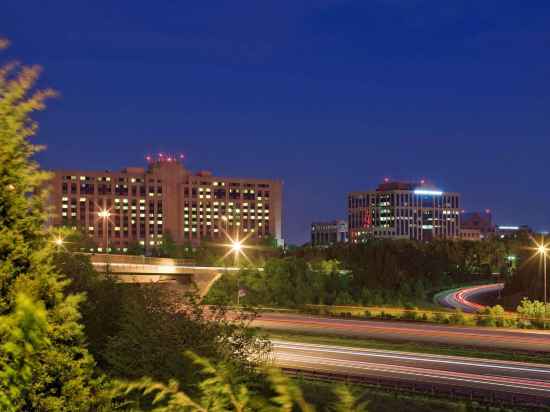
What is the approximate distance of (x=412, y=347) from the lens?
139 feet

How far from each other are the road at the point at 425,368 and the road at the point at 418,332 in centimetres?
486

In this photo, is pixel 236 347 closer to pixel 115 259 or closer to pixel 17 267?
pixel 17 267

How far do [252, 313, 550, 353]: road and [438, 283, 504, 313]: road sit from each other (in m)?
18.9

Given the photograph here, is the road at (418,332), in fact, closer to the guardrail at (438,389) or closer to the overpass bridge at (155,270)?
the overpass bridge at (155,270)

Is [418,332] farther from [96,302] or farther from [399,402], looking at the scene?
[96,302]

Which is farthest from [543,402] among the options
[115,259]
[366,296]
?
[366,296]

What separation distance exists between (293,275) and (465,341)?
39.8m

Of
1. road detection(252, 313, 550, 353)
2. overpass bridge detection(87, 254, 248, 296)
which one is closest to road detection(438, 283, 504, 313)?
road detection(252, 313, 550, 353)

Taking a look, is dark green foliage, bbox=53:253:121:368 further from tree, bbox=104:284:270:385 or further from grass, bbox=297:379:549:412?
grass, bbox=297:379:549:412

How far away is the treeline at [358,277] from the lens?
76750mm

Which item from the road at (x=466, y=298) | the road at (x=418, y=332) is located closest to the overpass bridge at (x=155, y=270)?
the road at (x=418, y=332)

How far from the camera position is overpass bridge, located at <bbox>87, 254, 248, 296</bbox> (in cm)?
5803

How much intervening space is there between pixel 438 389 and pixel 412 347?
12.8 m

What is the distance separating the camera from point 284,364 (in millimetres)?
38125
